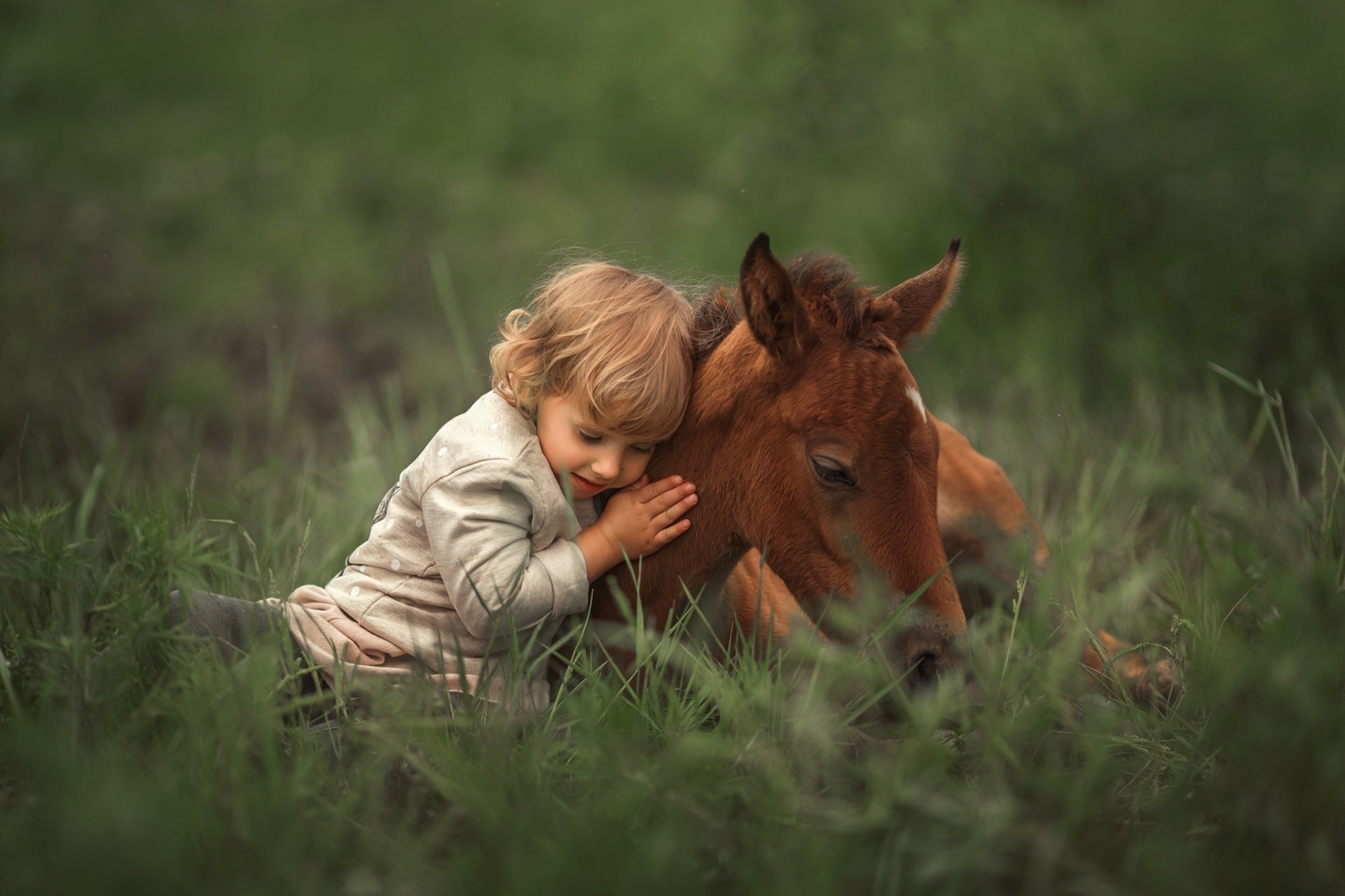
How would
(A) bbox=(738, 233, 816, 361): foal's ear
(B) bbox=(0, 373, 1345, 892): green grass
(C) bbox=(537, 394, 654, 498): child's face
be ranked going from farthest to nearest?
(C) bbox=(537, 394, 654, 498): child's face
(A) bbox=(738, 233, 816, 361): foal's ear
(B) bbox=(0, 373, 1345, 892): green grass

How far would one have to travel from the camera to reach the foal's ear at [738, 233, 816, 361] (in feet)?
7.21

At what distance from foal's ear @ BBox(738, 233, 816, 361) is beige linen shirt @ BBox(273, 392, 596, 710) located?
0.60 m

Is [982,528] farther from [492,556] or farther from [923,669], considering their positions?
[492,556]

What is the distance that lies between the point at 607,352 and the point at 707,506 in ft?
1.46

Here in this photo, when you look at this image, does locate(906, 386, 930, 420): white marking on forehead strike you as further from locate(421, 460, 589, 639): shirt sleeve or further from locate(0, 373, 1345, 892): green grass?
locate(421, 460, 589, 639): shirt sleeve

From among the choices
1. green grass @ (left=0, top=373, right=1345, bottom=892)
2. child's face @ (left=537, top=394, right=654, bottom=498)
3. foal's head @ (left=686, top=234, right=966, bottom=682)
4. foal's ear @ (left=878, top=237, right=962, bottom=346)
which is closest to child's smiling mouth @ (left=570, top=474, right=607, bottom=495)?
child's face @ (left=537, top=394, right=654, bottom=498)

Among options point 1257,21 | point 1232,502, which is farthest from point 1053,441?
point 1257,21

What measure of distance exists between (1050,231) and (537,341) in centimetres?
391

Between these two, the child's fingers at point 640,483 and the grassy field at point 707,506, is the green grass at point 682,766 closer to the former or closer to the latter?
the grassy field at point 707,506

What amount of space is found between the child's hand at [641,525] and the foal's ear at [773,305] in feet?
1.33

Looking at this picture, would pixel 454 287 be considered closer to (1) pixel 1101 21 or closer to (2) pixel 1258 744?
(1) pixel 1101 21

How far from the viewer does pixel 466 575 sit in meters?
2.30

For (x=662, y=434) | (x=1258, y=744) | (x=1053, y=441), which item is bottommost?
(x=1053, y=441)

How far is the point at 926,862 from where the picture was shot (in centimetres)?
175
